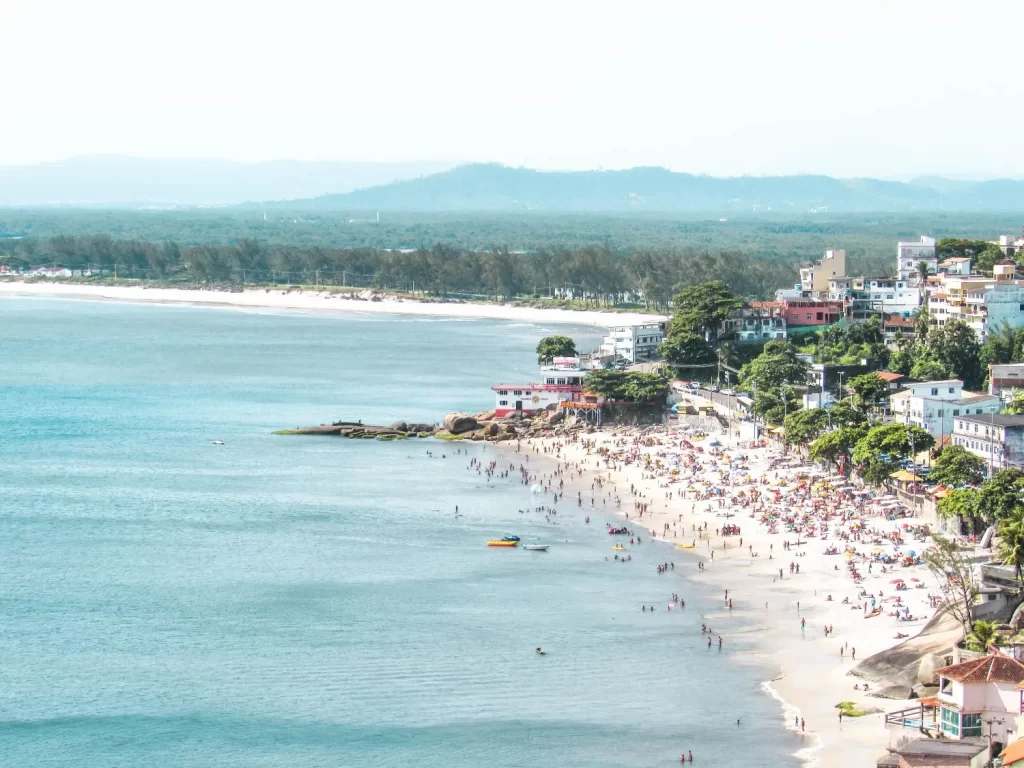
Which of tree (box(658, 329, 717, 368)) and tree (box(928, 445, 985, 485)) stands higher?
tree (box(658, 329, 717, 368))

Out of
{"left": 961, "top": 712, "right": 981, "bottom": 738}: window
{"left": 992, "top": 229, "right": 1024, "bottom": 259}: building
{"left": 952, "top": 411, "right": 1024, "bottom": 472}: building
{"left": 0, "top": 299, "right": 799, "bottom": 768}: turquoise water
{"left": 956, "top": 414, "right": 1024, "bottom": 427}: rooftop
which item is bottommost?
{"left": 0, "top": 299, "right": 799, "bottom": 768}: turquoise water

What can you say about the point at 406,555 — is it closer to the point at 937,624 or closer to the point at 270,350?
the point at 937,624

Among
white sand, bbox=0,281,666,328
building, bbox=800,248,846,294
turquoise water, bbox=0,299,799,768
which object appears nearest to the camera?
turquoise water, bbox=0,299,799,768

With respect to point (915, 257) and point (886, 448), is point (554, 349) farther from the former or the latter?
point (886, 448)

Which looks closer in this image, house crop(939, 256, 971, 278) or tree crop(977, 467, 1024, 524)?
tree crop(977, 467, 1024, 524)

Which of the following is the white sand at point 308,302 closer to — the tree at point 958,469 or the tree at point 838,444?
the tree at point 838,444

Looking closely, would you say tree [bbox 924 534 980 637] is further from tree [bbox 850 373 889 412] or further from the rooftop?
tree [bbox 850 373 889 412]

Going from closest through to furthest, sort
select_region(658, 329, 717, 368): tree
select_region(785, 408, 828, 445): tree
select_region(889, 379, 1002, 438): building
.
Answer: select_region(889, 379, 1002, 438): building → select_region(785, 408, 828, 445): tree → select_region(658, 329, 717, 368): tree

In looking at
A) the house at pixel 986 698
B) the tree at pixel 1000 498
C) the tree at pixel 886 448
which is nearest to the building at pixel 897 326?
Result: the tree at pixel 886 448

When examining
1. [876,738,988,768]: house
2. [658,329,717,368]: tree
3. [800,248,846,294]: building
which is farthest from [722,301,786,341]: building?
[876,738,988,768]: house
